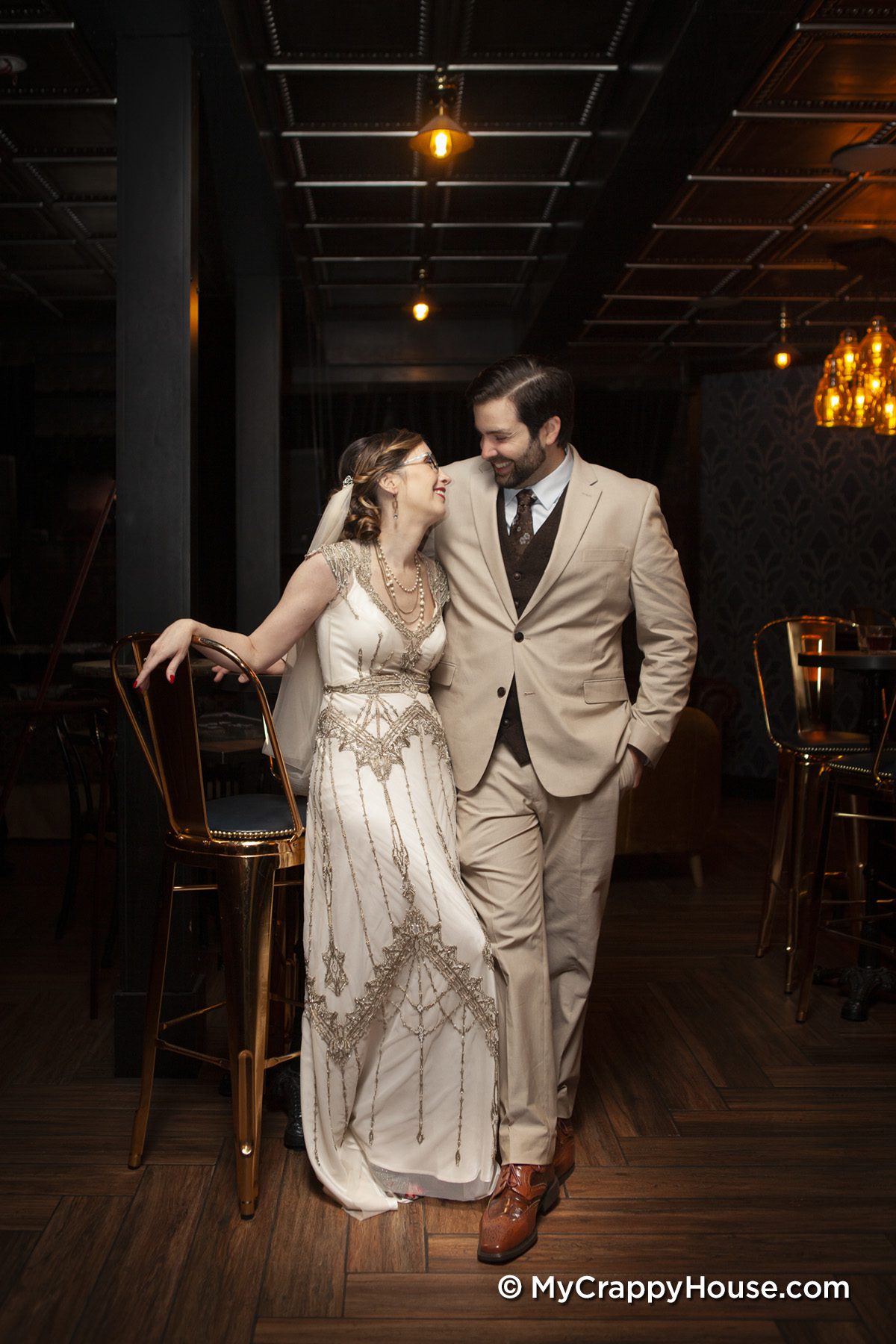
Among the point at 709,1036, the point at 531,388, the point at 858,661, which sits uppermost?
the point at 531,388

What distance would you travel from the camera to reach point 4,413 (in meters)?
8.05

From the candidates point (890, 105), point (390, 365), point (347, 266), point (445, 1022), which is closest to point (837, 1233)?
point (445, 1022)

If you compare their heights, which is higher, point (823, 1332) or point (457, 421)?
point (457, 421)

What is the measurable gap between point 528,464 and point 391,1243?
159cm

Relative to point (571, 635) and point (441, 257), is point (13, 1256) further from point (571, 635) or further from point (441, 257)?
point (441, 257)

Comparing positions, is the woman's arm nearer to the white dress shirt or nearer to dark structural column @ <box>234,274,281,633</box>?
the white dress shirt

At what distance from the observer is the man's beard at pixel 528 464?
2455mm

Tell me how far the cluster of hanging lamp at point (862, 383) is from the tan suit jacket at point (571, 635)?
12.9ft

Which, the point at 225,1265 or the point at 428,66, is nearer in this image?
the point at 225,1265

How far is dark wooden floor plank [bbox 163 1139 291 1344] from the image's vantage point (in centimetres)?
193

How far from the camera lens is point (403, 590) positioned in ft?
8.04

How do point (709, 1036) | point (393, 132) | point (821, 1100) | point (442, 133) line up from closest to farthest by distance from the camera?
Answer: point (821, 1100) < point (709, 1036) < point (442, 133) < point (393, 132)

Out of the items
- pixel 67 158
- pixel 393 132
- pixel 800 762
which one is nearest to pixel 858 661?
pixel 800 762

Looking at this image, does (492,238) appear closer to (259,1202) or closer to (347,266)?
(347,266)
